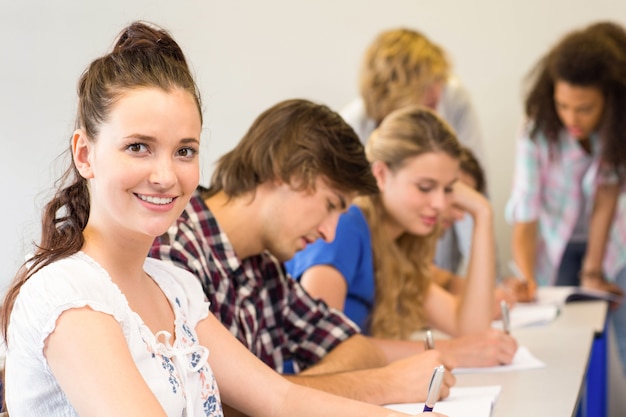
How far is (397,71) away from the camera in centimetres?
340

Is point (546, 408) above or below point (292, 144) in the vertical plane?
below

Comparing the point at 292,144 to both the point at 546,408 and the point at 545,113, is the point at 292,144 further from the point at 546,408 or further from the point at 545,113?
the point at 545,113

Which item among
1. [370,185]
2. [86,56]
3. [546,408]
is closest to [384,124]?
[370,185]

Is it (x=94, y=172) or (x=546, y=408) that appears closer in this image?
(x=94, y=172)

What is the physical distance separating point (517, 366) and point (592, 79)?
1445 mm

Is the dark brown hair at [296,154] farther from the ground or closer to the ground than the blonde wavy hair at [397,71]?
closer to the ground

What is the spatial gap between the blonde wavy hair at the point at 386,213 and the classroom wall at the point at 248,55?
1.57 feet

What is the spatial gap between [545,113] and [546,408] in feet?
5.91

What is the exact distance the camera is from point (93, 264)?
4.01 ft

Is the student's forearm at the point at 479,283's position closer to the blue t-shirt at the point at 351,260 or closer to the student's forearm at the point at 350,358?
the blue t-shirt at the point at 351,260

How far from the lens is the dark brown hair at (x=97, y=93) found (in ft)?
4.02

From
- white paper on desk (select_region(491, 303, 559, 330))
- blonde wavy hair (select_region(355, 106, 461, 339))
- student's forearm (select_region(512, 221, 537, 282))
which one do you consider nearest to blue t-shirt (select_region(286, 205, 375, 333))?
blonde wavy hair (select_region(355, 106, 461, 339))

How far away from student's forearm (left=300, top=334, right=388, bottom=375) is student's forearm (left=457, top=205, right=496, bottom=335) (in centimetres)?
61

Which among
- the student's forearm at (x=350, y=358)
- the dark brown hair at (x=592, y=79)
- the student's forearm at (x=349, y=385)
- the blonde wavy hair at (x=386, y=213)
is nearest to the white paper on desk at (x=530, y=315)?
the blonde wavy hair at (x=386, y=213)
